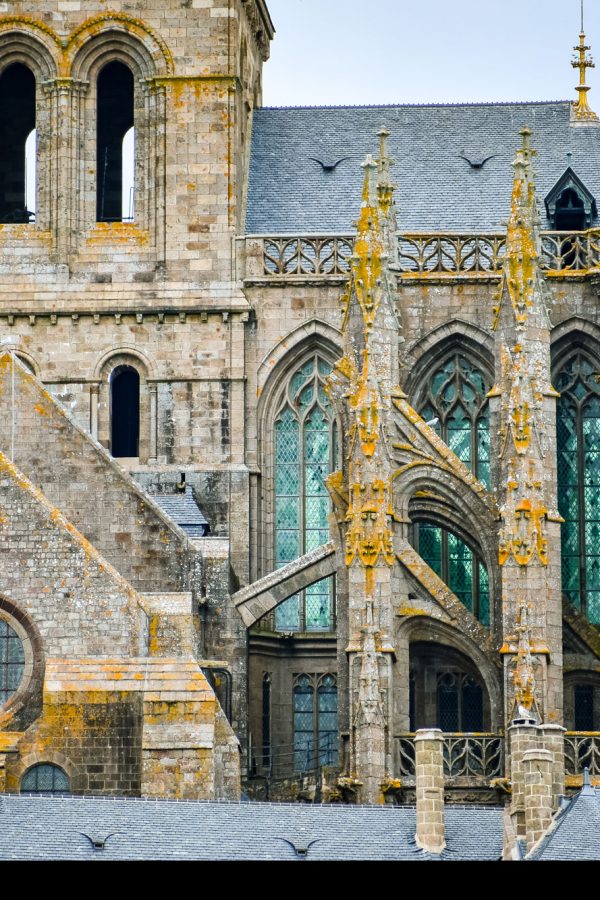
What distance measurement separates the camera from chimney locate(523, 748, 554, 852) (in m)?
29.5

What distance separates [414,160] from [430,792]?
23.3m

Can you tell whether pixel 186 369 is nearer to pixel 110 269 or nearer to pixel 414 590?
pixel 110 269

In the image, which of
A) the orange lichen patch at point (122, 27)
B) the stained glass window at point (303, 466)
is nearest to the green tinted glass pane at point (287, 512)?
the stained glass window at point (303, 466)

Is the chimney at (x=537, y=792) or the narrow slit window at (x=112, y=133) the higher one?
the narrow slit window at (x=112, y=133)

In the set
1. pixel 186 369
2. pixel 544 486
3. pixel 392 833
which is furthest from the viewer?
pixel 186 369

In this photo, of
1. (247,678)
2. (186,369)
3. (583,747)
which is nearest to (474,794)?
(583,747)

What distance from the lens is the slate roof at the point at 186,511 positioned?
41062 millimetres

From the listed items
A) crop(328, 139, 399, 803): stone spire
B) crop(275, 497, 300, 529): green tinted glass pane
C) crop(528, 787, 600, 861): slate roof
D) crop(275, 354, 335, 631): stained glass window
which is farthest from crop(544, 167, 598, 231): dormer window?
crop(528, 787, 600, 861): slate roof

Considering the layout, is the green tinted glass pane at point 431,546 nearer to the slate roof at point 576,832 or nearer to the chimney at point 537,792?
the chimney at point 537,792

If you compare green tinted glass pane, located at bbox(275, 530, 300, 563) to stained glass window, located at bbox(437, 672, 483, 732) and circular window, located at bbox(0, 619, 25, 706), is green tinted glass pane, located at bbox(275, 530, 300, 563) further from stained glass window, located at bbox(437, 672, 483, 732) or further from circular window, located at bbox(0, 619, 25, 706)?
circular window, located at bbox(0, 619, 25, 706)

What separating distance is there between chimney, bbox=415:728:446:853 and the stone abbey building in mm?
1497

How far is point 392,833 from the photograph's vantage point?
28.4 meters

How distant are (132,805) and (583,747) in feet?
36.0

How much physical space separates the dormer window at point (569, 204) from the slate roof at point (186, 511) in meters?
10.9
